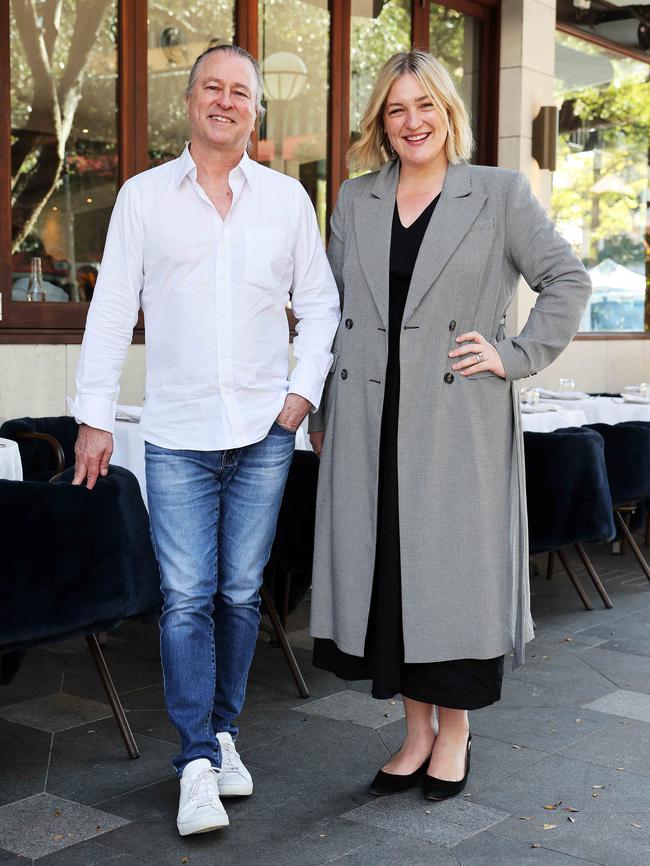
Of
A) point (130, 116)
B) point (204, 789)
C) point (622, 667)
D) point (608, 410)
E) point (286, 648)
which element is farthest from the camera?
point (608, 410)

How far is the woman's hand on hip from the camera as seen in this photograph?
9.25ft

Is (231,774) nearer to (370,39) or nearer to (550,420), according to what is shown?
(550,420)

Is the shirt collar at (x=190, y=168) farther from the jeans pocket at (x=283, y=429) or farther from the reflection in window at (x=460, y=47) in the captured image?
the reflection in window at (x=460, y=47)

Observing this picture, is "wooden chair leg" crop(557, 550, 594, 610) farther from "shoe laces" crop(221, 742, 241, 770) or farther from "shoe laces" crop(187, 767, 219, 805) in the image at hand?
"shoe laces" crop(187, 767, 219, 805)

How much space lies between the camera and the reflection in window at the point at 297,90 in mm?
7391

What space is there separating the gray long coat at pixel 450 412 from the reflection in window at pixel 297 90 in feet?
15.6

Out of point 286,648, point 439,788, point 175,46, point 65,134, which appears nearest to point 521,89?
point 175,46

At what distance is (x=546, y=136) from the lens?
331 inches

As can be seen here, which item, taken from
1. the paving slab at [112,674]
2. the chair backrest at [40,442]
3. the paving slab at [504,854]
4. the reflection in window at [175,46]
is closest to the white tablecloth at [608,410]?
the reflection in window at [175,46]

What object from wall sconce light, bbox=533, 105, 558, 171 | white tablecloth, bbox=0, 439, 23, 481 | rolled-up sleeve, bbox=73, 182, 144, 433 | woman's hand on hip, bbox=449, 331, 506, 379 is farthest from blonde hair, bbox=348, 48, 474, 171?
wall sconce light, bbox=533, 105, 558, 171

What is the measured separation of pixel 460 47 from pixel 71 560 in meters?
6.46

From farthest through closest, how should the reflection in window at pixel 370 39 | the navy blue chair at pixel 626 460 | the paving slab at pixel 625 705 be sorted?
the reflection in window at pixel 370 39
the navy blue chair at pixel 626 460
the paving slab at pixel 625 705

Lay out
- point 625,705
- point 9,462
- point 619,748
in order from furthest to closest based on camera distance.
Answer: point 625,705
point 9,462
point 619,748

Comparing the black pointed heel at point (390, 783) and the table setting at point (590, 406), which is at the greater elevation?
the table setting at point (590, 406)
